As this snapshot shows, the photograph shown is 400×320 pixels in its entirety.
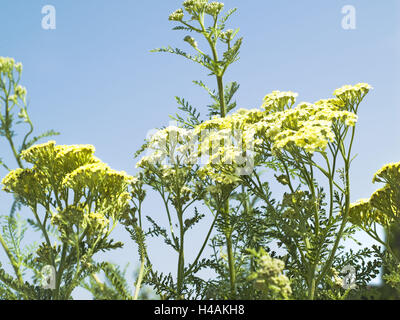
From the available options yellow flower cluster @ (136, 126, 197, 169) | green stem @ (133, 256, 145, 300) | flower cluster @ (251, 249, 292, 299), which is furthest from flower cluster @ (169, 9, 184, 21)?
flower cluster @ (251, 249, 292, 299)

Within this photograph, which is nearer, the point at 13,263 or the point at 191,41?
the point at 13,263

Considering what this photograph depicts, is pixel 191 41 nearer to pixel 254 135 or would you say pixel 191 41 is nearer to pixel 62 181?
pixel 254 135

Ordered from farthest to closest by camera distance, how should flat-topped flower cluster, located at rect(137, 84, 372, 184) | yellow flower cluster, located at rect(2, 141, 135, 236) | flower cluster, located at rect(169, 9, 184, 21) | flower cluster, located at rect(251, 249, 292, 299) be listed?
flower cluster, located at rect(169, 9, 184, 21) → yellow flower cluster, located at rect(2, 141, 135, 236) → flat-topped flower cluster, located at rect(137, 84, 372, 184) → flower cluster, located at rect(251, 249, 292, 299)

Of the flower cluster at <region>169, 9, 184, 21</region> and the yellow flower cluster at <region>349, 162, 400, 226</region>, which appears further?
→ the flower cluster at <region>169, 9, 184, 21</region>

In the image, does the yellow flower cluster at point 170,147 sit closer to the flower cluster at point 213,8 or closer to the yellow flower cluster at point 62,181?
the yellow flower cluster at point 62,181

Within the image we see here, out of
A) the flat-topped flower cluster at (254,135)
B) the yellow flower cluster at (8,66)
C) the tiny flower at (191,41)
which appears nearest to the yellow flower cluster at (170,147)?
the flat-topped flower cluster at (254,135)

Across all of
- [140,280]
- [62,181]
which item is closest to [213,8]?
[62,181]

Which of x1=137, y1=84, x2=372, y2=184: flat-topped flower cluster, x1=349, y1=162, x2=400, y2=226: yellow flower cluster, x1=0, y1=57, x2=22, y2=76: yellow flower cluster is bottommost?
x1=349, y1=162, x2=400, y2=226: yellow flower cluster

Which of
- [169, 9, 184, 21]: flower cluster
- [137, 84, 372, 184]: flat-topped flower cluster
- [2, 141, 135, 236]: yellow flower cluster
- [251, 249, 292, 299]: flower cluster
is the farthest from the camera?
[169, 9, 184, 21]: flower cluster

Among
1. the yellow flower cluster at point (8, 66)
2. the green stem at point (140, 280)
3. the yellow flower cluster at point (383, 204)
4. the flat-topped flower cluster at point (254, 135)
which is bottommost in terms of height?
the green stem at point (140, 280)

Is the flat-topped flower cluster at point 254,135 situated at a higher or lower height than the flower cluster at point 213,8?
lower

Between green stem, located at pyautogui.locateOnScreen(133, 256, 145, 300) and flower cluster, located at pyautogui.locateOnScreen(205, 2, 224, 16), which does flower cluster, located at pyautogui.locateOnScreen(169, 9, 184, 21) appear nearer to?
flower cluster, located at pyautogui.locateOnScreen(205, 2, 224, 16)
